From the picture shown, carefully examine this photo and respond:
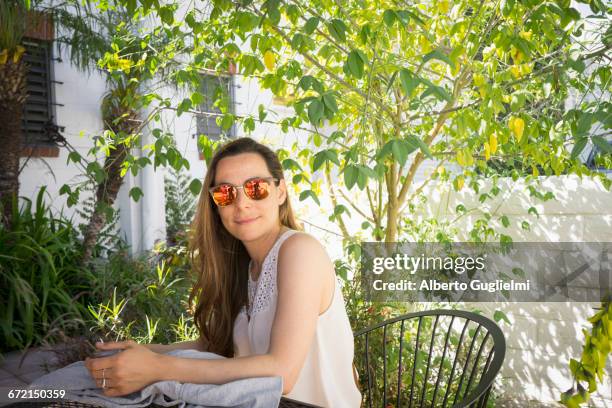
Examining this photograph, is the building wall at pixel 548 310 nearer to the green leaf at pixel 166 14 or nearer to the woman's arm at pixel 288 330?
the green leaf at pixel 166 14

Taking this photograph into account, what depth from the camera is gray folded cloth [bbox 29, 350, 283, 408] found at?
133 cm

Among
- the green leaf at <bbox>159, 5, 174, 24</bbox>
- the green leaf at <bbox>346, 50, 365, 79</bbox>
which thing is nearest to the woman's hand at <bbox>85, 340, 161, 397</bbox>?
the green leaf at <bbox>346, 50, 365, 79</bbox>

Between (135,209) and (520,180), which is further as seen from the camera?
(135,209)

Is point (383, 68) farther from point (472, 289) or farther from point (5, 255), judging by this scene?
point (5, 255)

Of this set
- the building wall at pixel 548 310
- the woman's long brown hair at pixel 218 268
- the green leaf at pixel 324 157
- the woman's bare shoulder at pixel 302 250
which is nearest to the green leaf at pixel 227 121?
the woman's long brown hair at pixel 218 268

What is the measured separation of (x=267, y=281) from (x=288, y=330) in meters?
0.32

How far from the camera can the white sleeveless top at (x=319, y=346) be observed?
1800 mm

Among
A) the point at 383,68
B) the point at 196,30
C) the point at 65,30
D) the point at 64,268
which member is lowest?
the point at 64,268

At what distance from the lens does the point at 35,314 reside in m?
4.64

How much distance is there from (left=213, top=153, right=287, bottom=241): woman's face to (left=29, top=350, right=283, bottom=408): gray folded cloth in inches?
24.0

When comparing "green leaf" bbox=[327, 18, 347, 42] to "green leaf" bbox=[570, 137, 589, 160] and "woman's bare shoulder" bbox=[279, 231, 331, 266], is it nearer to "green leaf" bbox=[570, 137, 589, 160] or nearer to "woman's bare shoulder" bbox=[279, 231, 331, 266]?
"woman's bare shoulder" bbox=[279, 231, 331, 266]

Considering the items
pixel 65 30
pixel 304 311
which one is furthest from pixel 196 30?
pixel 65 30

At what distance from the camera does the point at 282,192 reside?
2.04 meters

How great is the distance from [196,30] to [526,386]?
10.9 ft
